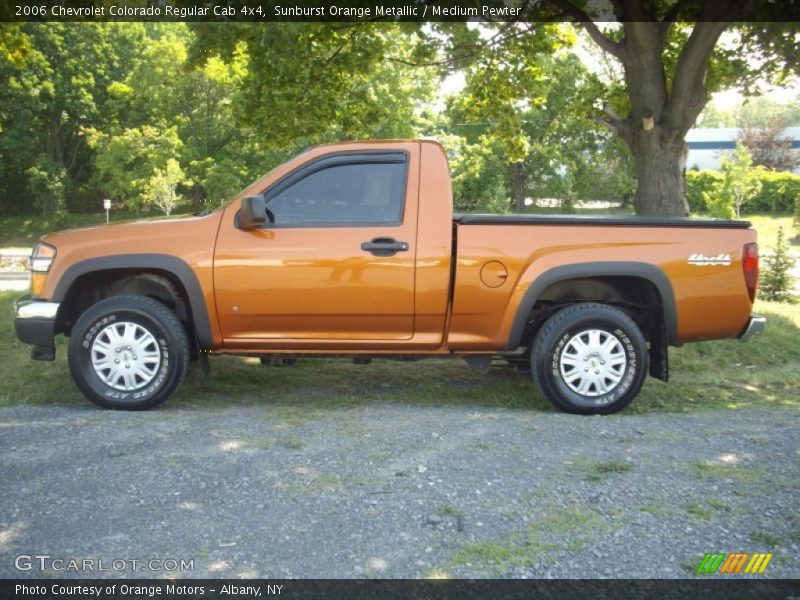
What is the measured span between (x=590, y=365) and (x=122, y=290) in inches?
147

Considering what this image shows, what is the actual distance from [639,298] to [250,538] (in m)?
3.80

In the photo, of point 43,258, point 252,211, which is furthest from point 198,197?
point 252,211

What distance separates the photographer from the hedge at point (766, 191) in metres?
38.7

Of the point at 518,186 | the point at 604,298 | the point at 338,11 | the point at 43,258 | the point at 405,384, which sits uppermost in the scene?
the point at 338,11

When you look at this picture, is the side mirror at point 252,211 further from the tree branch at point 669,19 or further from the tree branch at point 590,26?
the tree branch at point 669,19

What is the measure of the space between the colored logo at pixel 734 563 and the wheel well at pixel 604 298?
273cm

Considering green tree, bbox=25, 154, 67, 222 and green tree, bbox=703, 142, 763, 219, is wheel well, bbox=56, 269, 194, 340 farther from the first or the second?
green tree, bbox=25, 154, 67, 222

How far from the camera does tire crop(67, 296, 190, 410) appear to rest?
5492 mm

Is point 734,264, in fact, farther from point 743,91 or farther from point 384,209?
point 743,91

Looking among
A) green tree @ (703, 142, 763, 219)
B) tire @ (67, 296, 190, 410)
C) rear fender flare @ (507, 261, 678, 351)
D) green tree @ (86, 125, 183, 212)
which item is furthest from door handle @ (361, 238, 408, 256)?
green tree @ (86, 125, 183, 212)

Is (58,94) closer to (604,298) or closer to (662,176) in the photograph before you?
(662,176)

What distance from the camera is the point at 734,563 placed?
3.08 m

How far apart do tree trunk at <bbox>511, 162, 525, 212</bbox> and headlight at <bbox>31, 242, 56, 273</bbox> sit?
30214 mm

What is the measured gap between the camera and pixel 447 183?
5555 millimetres
